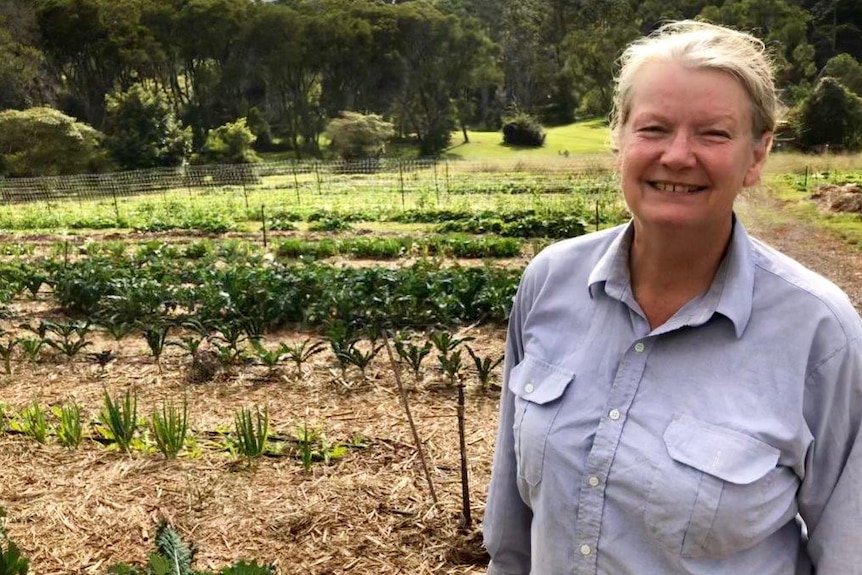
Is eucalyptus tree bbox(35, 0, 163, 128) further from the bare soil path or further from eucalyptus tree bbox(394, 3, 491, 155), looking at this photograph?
the bare soil path

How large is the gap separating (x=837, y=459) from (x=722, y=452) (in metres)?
0.24

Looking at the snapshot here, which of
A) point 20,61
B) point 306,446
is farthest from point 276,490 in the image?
point 20,61

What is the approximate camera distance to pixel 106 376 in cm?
627

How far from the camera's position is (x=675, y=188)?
5.19ft

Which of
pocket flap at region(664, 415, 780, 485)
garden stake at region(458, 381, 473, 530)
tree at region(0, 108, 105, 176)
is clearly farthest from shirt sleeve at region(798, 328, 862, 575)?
tree at region(0, 108, 105, 176)

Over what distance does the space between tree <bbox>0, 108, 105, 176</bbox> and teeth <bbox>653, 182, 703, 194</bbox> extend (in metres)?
34.7

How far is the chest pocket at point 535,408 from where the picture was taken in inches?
68.5

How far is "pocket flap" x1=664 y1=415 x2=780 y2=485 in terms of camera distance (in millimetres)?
1506

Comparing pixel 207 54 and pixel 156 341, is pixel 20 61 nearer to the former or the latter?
pixel 207 54

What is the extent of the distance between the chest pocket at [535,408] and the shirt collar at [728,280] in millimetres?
230

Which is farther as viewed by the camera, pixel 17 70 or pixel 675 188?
pixel 17 70

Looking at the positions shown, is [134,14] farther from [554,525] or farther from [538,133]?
[554,525]

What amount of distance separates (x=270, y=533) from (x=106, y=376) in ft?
10.4

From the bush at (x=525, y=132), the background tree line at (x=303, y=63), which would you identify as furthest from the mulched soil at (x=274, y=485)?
the bush at (x=525, y=132)
